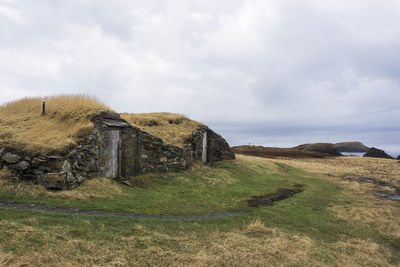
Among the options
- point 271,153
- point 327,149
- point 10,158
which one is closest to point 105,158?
point 10,158

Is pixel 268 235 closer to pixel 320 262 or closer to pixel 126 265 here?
pixel 320 262

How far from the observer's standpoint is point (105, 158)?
569 inches

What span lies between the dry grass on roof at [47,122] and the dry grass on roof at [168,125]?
4.20m

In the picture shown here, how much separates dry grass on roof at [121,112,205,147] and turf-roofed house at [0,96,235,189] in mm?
98

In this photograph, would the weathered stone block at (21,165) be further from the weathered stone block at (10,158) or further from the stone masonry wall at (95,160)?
the weathered stone block at (10,158)

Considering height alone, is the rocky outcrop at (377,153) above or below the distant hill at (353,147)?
below

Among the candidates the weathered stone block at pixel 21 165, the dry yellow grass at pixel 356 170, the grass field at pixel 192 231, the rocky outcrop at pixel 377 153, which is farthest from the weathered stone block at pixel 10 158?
the rocky outcrop at pixel 377 153

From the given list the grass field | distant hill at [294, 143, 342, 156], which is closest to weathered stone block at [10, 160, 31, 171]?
the grass field

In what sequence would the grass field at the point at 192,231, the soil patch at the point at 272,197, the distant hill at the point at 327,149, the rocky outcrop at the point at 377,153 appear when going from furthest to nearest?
the distant hill at the point at 327,149
the rocky outcrop at the point at 377,153
the soil patch at the point at 272,197
the grass field at the point at 192,231

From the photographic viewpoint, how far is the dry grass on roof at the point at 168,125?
2020 cm

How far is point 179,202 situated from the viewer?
12000mm

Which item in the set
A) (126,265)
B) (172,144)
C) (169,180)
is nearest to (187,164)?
(172,144)

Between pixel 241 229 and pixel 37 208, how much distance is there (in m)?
7.41

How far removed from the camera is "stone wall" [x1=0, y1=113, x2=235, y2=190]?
37.6 ft
